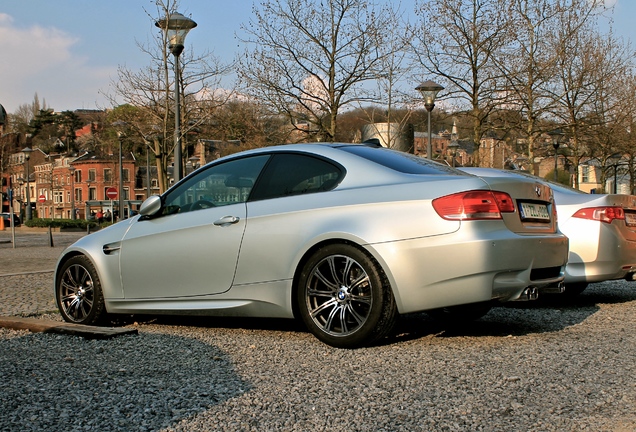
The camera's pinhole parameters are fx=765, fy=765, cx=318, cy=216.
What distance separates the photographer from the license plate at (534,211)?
517cm

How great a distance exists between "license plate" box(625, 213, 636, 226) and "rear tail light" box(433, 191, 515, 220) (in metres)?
3.56

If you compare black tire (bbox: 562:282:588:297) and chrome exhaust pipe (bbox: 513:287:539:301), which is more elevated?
chrome exhaust pipe (bbox: 513:287:539:301)

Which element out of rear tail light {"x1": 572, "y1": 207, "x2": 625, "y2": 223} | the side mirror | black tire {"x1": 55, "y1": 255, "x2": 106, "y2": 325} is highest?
the side mirror

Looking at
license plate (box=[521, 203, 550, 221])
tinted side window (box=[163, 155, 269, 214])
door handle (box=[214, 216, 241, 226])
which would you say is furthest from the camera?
tinted side window (box=[163, 155, 269, 214])

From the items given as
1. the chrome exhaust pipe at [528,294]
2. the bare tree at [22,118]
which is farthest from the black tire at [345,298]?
the bare tree at [22,118]

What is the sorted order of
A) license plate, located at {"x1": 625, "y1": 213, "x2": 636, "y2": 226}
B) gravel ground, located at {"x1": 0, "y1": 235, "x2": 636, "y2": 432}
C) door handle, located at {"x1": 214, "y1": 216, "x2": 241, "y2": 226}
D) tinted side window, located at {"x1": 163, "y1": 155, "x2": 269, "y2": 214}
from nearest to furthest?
gravel ground, located at {"x1": 0, "y1": 235, "x2": 636, "y2": 432}
door handle, located at {"x1": 214, "y1": 216, "x2": 241, "y2": 226}
tinted side window, located at {"x1": 163, "y1": 155, "x2": 269, "y2": 214}
license plate, located at {"x1": 625, "y1": 213, "x2": 636, "y2": 226}

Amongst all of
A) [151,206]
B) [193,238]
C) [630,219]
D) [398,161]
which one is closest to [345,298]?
[398,161]

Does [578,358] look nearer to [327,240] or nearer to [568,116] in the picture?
[327,240]

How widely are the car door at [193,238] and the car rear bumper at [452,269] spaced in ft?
4.20

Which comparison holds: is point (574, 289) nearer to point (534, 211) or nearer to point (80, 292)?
point (534, 211)

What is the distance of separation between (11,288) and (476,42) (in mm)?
19736

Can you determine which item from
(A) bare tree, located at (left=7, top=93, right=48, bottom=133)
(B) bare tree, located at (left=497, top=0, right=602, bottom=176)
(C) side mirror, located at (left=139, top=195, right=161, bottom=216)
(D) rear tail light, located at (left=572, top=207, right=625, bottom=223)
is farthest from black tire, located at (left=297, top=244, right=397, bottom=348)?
(A) bare tree, located at (left=7, top=93, right=48, bottom=133)

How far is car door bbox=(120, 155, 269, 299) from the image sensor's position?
5637 mm

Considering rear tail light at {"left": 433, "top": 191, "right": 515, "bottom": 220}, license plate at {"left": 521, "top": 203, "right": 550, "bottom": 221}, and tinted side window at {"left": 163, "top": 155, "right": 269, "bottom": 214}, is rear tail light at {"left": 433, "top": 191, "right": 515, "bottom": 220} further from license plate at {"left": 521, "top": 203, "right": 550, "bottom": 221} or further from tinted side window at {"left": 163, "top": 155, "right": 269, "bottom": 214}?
tinted side window at {"left": 163, "top": 155, "right": 269, "bottom": 214}
